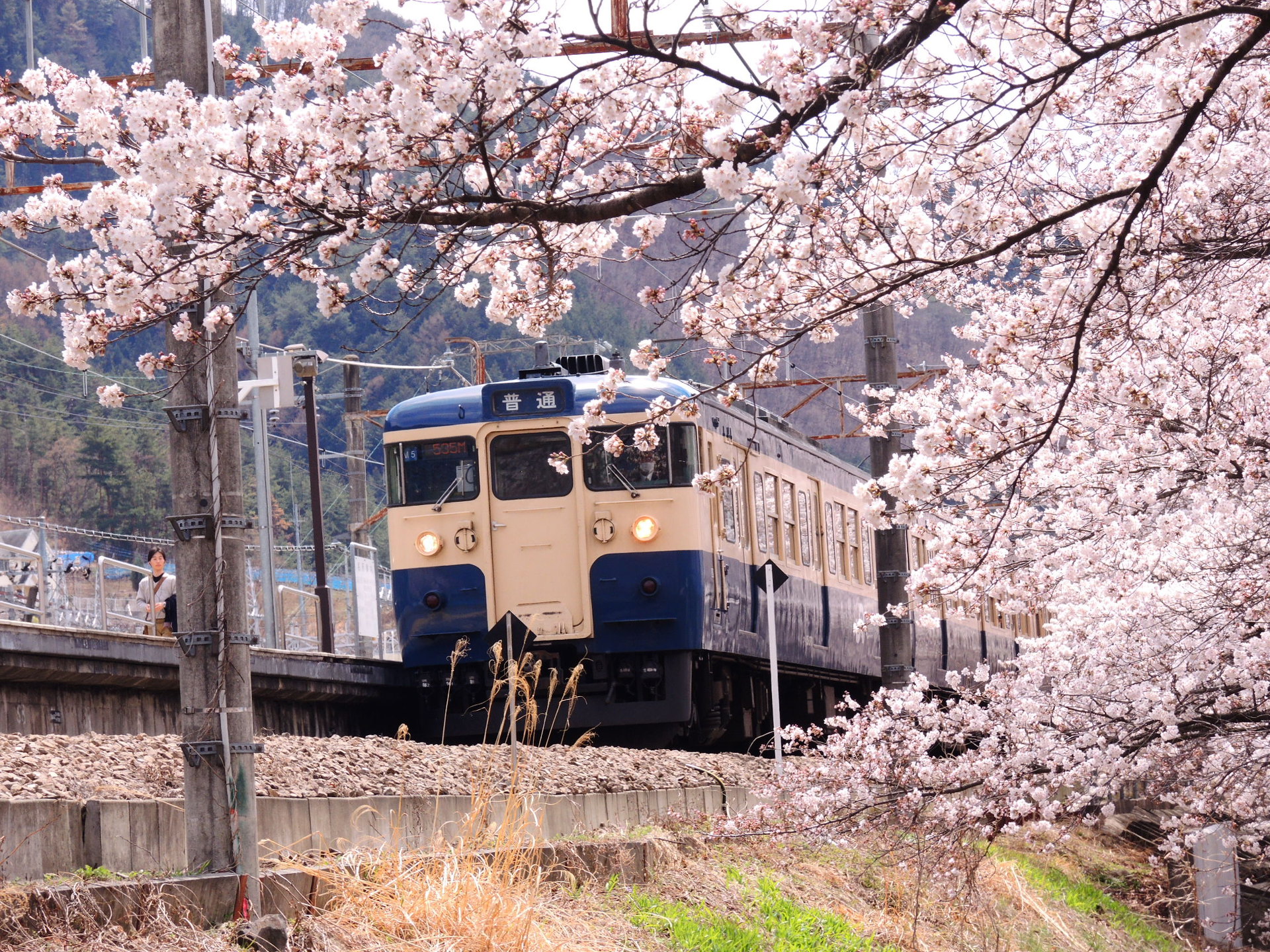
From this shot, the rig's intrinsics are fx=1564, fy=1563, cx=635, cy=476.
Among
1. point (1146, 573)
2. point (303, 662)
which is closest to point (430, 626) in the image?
point (303, 662)

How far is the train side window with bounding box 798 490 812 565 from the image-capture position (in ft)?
47.8

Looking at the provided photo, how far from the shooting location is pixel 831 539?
1573 cm

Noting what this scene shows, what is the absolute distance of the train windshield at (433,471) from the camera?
39.3 ft

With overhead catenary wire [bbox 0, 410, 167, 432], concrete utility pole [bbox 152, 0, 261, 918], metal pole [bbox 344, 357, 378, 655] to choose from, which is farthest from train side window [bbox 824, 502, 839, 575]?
overhead catenary wire [bbox 0, 410, 167, 432]

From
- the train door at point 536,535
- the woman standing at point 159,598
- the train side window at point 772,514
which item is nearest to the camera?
the train door at point 536,535

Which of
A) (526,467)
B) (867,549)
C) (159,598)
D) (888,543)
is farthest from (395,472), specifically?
(867,549)

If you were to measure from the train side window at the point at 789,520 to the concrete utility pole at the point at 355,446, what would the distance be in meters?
10.6

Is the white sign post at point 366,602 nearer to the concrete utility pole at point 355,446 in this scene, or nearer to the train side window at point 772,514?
the train side window at point 772,514

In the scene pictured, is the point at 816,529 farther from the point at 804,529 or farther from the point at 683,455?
the point at 683,455

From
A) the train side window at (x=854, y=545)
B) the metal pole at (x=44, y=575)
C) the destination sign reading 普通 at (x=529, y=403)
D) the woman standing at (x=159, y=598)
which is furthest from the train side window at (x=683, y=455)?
the woman standing at (x=159, y=598)

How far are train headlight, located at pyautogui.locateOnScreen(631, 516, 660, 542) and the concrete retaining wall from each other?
11.9 ft

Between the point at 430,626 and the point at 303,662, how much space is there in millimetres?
1031

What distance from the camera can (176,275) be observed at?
4.86 m

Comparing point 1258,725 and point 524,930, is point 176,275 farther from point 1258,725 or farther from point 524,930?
point 1258,725
